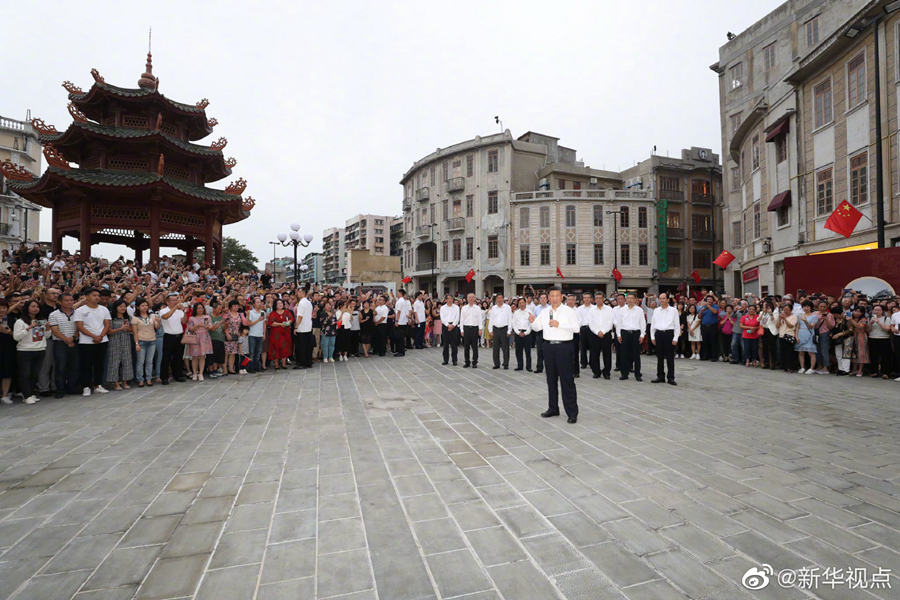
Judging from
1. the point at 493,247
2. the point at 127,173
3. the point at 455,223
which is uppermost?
the point at 455,223

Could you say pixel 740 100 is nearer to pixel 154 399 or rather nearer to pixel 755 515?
pixel 755 515

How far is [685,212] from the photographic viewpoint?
39.6m

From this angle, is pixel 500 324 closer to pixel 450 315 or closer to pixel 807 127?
pixel 450 315

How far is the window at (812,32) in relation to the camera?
2245 centimetres

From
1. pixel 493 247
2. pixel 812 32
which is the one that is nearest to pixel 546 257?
pixel 493 247

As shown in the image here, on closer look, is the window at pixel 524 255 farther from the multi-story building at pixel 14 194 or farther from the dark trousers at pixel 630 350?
the multi-story building at pixel 14 194

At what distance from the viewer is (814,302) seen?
11695 millimetres

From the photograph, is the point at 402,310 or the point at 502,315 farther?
the point at 402,310

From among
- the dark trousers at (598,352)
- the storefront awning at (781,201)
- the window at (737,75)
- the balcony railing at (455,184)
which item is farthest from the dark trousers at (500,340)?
the balcony railing at (455,184)

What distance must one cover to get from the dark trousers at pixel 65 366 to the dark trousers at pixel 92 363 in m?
0.09

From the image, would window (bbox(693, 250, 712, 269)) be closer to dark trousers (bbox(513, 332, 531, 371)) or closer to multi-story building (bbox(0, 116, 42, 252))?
dark trousers (bbox(513, 332, 531, 371))

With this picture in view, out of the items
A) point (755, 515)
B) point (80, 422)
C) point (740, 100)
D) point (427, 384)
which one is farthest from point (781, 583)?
point (740, 100)

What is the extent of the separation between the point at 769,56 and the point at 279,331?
3055 centimetres

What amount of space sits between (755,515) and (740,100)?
32.1 m
